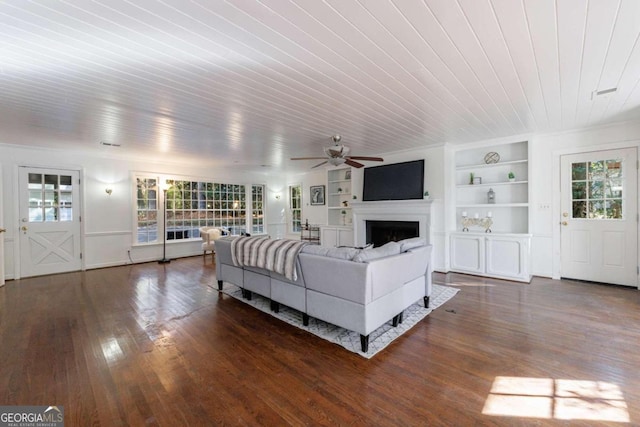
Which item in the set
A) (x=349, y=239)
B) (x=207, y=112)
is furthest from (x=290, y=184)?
(x=207, y=112)

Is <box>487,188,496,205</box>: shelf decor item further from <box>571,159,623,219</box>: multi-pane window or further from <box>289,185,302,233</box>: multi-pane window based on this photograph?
<box>289,185,302,233</box>: multi-pane window

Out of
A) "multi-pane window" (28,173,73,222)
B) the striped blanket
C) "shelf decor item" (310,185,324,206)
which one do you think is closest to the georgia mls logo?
the striped blanket

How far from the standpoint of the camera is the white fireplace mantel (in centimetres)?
523

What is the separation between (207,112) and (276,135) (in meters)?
1.25

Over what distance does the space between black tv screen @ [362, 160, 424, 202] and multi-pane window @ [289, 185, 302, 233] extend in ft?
11.3

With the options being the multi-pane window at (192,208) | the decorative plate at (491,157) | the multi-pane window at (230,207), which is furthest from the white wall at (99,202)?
the decorative plate at (491,157)

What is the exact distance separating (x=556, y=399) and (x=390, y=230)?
4.27m

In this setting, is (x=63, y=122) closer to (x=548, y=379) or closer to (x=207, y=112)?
(x=207, y=112)

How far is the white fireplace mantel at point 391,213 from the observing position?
5.23 m

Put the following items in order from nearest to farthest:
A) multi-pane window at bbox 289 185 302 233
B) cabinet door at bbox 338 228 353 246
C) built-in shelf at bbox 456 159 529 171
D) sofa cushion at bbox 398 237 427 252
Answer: sofa cushion at bbox 398 237 427 252
built-in shelf at bbox 456 159 529 171
cabinet door at bbox 338 228 353 246
multi-pane window at bbox 289 185 302 233

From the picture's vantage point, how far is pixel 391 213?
18.7ft

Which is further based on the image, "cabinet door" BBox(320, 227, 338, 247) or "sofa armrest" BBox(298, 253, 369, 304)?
"cabinet door" BBox(320, 227, 338, 247)

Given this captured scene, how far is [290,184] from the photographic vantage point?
9.48 meters

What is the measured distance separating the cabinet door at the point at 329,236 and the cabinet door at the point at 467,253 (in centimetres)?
279
